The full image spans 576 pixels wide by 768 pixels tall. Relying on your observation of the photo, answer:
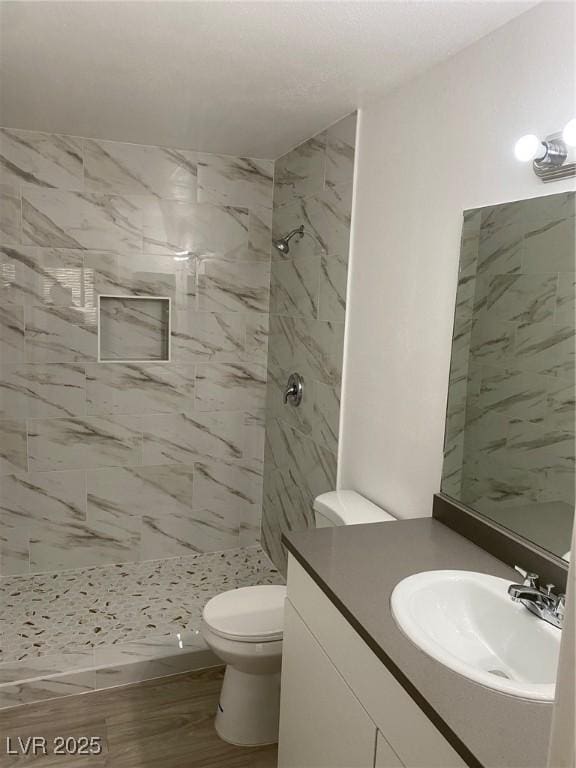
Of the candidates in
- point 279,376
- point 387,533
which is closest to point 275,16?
point 387,533

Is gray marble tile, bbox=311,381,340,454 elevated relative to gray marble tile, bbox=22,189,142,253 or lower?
lower

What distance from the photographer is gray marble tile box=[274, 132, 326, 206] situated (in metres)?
2.90

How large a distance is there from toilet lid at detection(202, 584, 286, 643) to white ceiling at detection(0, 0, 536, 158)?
6.40 ft

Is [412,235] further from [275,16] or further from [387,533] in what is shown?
[387,533]

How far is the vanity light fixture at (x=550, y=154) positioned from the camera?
1518 mm

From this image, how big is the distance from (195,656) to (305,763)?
1116mm

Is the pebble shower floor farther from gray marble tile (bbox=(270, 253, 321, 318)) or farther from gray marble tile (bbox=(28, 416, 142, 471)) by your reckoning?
gray marble tile (bbox=(270, 253, 321, 318))

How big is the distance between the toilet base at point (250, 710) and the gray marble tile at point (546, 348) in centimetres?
151

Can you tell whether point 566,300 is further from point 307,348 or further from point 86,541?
point 86,541

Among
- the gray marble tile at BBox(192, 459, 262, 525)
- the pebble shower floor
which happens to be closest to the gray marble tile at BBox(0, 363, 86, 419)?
the gray marble tile at BBox(192, 459, 262, 525)

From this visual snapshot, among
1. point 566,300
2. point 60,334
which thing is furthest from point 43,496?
point 566,300

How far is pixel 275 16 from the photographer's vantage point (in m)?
1.71

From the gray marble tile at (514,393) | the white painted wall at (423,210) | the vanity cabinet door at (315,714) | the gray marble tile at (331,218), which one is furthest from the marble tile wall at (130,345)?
the gray marble tile at (514,393)

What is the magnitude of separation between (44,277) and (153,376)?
748 mm
